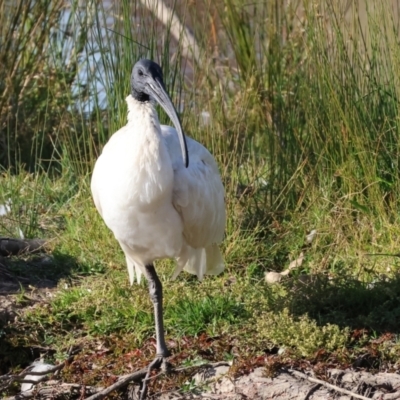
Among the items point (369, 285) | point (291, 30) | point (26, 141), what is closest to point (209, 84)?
point (291, 30)

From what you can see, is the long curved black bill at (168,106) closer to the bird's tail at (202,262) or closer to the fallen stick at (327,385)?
the bird's tail at (202,262)

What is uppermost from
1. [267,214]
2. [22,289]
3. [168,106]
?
[168,106]

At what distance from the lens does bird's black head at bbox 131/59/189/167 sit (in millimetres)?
3684

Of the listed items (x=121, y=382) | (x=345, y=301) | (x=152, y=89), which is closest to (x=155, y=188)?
(x=152, y=89)

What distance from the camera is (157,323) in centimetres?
407

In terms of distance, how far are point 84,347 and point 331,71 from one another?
6.67 feet

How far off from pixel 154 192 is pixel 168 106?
13.5 inches

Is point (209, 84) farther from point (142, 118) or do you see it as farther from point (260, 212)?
point (142, 118)

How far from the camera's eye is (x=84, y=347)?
14.1 ft

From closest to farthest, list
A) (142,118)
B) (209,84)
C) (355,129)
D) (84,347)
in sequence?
(142,118) < (84,347) < (355,129) < (209,84)

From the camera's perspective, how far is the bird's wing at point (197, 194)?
386 centimetres

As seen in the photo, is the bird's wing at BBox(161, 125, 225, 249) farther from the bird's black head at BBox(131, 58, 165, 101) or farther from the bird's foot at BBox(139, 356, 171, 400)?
the bird's foot at BBox(139, 356, 171, 400)

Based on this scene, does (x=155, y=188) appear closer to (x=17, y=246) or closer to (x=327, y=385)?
(x=327, y=385)

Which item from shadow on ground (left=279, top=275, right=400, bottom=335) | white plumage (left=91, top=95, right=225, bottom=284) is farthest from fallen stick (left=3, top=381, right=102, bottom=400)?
shadow on ground (left=279, top=275, right=400, bottom=335)
